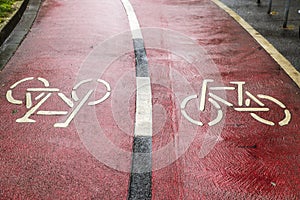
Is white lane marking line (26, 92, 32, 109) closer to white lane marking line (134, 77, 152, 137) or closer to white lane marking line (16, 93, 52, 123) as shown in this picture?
white lane marking line (16, 93, 52, 123)

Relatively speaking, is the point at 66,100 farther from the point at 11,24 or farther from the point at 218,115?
the point at 11,24

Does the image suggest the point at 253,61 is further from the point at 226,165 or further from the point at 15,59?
the point at 15,59

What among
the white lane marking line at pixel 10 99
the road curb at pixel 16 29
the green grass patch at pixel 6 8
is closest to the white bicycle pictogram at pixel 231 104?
the white lane marking line at pixel 10 99

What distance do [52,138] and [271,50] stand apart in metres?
4.60

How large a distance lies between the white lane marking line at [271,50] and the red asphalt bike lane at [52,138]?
2577 millimetres

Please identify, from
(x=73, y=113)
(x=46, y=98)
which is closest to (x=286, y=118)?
(x=73, y=113)

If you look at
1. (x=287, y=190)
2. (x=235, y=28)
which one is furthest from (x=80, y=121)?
(x=235, y=28)

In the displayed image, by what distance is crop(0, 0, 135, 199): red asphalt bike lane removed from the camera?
3.50m

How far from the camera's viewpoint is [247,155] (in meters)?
3.99

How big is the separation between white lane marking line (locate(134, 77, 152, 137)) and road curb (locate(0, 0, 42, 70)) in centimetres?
244

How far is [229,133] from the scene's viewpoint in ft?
14.4

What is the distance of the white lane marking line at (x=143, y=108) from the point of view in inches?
174

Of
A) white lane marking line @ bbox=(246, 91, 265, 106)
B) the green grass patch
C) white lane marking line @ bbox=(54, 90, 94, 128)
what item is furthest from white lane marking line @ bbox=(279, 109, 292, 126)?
the green grass patch

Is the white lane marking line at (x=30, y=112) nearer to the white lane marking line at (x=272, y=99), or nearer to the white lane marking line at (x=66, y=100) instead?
the white lane marking line at (x=66, y=100)
